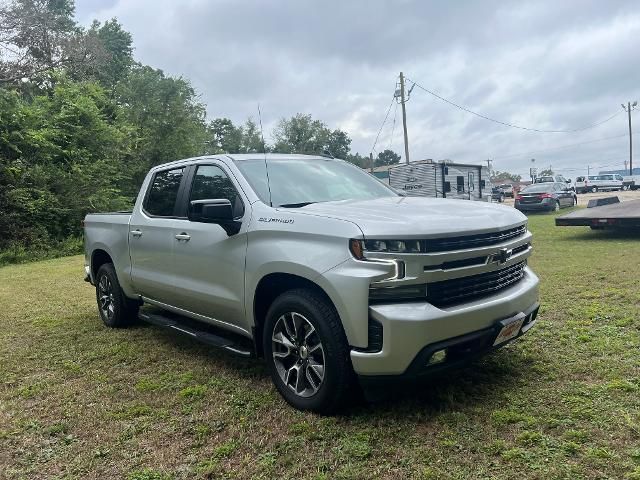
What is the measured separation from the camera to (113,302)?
568 centimetres

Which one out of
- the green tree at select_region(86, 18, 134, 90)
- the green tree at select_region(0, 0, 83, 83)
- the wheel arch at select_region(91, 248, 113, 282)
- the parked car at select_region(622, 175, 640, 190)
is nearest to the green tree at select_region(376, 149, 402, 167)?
the parked car at select_region(622, 175, 640, 190)

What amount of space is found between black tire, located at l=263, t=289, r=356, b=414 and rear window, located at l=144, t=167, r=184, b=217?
1.80 metres

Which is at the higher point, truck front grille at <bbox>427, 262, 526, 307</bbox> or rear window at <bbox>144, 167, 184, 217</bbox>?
rear window at <bbox>144, 167, 184, 217</bbox>

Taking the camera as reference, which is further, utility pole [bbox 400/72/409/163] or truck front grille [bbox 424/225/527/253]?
utility pole [bbox 400/72/409/163]

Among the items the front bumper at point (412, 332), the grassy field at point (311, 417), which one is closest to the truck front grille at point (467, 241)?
the front bumper at point (412, 332)

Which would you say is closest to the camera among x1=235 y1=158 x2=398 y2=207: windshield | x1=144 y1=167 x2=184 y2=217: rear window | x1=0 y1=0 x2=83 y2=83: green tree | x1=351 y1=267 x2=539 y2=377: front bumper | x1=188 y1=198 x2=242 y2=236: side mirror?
x1=351 y1=267 x2=539 y2=377: front bumper

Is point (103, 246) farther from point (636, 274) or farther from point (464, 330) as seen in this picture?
point (636, 274)

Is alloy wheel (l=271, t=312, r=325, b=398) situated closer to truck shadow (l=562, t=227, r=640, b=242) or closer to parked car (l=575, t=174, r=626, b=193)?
truck shadow (l=562, t=227, r=640, b=242)

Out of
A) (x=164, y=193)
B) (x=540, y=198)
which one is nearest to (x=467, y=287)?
(x=164, y=193)

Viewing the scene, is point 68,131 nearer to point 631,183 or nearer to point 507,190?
point 631,183

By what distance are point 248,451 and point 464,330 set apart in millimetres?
1420

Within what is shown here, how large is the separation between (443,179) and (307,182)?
22166 mm

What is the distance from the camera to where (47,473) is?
2785mm

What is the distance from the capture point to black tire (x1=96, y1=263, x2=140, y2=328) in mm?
5578
